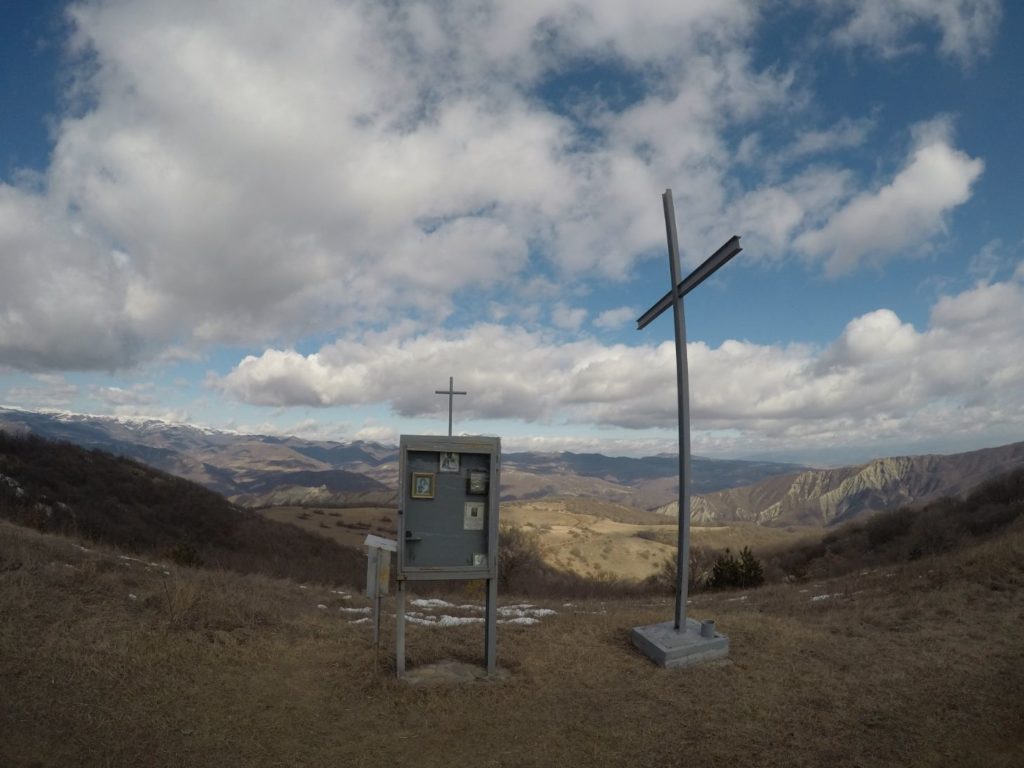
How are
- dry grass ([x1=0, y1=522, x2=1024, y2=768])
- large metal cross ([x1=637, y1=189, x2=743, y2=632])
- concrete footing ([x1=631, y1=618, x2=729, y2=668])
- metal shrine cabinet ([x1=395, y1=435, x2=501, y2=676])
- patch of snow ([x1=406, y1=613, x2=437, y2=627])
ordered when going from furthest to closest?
1. patch of snow ([x1=406, y1=613, x2=437, y2=627])
2. large metal cross ([x1=637, y1=189, x2=743, y2=632])
3. concrete footing ([x1=631, y1=618, x2=729, y2=668])
4. metal shrine cabinet ([x1=395, y1=435, x2=501, y2=676])
5. dry grass ([x1=0, y1=522, x2=1024, y2=768])

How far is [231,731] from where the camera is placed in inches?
207

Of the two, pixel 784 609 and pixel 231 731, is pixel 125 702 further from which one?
pixel 784 609

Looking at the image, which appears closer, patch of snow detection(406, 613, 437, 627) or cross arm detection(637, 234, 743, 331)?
cross arm detection(637, 234, 743, 331)

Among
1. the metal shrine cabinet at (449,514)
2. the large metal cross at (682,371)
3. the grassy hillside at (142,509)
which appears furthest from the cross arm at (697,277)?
the grassy hillside at (142,509)

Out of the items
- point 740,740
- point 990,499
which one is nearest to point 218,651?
point 740,740

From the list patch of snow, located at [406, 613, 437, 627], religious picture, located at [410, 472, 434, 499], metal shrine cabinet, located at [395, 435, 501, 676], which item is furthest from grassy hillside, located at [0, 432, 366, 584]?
religious picture, located at [410, 472, 434, 499]

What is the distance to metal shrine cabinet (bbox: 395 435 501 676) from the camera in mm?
6762

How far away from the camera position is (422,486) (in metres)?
6.89

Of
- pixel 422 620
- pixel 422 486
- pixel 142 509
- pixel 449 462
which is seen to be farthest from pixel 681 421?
pixel 142 509

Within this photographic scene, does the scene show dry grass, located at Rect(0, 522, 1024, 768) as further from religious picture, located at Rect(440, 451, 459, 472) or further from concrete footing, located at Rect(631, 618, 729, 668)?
religious picture, located at Rect(440, 451, 459, 472)

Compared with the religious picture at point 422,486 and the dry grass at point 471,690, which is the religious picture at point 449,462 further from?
the dry grass at point 471,690

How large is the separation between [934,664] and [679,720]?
3700 mm

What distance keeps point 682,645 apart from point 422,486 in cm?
383

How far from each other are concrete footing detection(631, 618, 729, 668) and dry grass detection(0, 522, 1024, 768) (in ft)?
0.65
